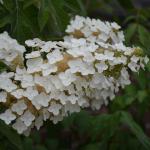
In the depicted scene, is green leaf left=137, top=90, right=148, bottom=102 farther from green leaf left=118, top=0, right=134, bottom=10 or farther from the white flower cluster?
the white flower cluster

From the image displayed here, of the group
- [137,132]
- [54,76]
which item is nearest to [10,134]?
[54,76]

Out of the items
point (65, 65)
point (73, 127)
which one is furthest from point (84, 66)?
point (73, 127)

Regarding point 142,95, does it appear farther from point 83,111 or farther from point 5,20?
point 5,20

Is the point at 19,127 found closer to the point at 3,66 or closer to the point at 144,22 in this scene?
the point at 3,66

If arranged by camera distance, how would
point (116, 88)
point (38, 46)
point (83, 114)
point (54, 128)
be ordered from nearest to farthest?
point (38, 46) < point (116, 88) < point (83, 114) < point (54, 128)

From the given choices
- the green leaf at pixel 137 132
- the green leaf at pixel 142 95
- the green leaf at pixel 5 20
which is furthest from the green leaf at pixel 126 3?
the green leaf at pixel 5 20

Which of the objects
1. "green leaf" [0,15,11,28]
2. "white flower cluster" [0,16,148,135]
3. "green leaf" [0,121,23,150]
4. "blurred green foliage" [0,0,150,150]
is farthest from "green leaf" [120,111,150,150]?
"green leaf" [0,15,11,28]
